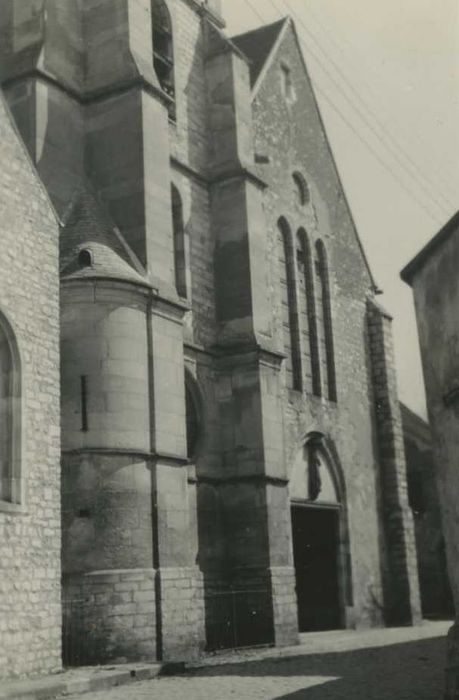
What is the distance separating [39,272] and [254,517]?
6.79 meters

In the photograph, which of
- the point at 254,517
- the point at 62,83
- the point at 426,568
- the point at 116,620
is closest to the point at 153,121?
the point at 62,83

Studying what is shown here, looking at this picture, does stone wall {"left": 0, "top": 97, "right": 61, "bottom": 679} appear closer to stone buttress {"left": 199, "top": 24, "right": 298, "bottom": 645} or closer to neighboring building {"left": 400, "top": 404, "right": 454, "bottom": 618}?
stone buttress {"left": 199, "top": 24, "right": 298, "bottom": 645}

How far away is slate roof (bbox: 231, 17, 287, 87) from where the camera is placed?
2205 centimetres

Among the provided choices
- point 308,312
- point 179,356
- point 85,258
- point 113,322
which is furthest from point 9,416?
point 308,312

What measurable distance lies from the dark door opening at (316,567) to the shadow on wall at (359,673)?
489 cm

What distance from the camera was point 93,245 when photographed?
47.7 ft

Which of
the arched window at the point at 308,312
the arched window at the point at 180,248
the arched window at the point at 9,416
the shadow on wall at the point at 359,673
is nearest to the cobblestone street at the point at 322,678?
the shadow on wall at the point at 359,673

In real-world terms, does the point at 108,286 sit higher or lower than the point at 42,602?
higher

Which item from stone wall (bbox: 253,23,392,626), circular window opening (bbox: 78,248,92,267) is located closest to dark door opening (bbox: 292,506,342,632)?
stone wall (bbox: 253,23,392,626)

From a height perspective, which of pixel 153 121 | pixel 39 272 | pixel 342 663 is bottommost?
pixel 342 663

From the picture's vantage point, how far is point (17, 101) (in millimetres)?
15484

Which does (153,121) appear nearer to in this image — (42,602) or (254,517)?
(254,517)

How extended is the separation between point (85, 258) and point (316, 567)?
388 inches

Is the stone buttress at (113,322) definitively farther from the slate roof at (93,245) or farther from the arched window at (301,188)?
the arched window at (301,188)
